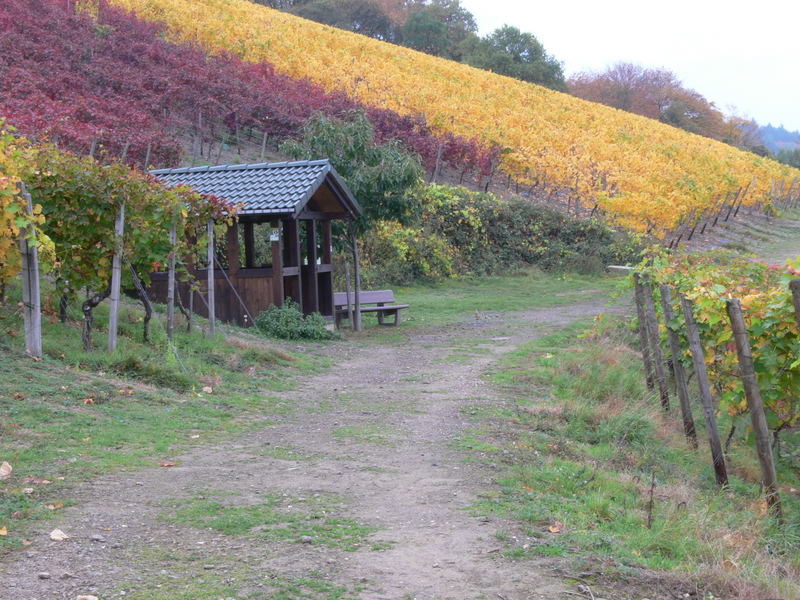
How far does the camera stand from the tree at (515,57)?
7325 cm

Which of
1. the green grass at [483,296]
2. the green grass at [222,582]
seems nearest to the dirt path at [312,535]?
the green grass at [222,582]

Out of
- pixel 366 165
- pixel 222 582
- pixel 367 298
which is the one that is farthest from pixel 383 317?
pixel 222 582

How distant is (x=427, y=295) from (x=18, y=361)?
15.5m

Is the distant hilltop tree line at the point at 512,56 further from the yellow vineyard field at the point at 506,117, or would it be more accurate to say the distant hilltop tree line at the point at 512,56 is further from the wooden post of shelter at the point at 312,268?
the wooden post of shelter at the point at 312,268

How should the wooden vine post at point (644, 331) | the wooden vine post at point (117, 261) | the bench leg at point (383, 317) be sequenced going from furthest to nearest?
the bench leg at point (383, 317), the wooden vine post at point (644, 331), the wooden vine post at point (117, 261)

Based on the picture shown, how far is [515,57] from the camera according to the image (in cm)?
7619

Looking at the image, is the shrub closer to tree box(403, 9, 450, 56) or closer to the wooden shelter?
the wooden shelter

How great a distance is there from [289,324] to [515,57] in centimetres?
6660

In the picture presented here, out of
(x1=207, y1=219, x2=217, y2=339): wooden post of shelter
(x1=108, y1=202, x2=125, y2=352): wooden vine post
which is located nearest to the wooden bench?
(x1=207, y1=219, x2=217, y2=339): wooden post of shelter

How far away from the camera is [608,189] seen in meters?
35.5

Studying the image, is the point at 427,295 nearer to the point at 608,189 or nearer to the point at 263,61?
the point at 608,189

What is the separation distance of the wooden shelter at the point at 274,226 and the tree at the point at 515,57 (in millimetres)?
60165

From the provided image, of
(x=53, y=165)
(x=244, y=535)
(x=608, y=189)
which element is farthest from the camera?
(x=608, y=189)

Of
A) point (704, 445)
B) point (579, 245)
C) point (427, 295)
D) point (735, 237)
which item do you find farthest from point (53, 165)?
point (735, 237)
